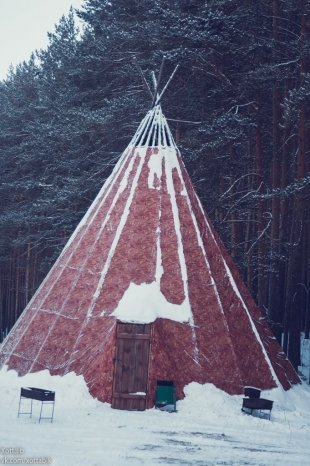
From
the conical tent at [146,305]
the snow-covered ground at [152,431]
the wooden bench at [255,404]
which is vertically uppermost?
the conical tent at [146,305]

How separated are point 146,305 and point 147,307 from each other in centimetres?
7

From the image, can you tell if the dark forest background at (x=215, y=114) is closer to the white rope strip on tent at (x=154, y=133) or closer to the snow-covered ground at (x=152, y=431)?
the white rope strip on tent at (x=154, y=133)

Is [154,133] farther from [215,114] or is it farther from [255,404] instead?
[255,404]

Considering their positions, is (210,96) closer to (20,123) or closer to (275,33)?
(275,33)

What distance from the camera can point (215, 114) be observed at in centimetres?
1908

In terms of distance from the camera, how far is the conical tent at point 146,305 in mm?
13242

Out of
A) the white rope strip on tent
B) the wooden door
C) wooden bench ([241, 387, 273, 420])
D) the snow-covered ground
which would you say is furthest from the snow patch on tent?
the white rope strip on tent

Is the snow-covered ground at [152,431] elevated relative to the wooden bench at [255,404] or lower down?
lower down

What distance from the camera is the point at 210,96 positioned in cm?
1912

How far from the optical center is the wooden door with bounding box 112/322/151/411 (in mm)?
12883

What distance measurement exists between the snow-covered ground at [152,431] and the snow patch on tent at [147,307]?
1.73m

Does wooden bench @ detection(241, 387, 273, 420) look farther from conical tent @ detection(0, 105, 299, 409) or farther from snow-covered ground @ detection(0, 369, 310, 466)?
conical tent @ detection(0, 105, 299, 409)

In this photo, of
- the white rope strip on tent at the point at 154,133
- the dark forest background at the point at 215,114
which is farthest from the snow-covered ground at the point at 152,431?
the white rope strip on tent at the point at 154,133

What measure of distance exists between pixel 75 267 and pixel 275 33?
9605 mm
